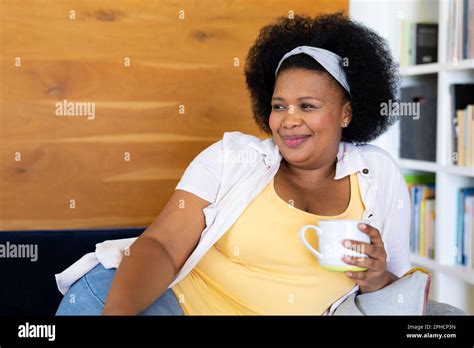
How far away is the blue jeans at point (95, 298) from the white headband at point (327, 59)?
447 millimetres

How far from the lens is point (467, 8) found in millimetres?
1789

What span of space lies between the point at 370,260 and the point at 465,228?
105 centimetres

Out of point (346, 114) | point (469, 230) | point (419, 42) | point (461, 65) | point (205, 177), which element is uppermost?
point (419, 42)

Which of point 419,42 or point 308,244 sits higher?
point 419,42

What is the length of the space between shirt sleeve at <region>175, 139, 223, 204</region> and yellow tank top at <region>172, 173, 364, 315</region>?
0.06 m

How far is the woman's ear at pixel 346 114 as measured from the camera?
1.17 meters

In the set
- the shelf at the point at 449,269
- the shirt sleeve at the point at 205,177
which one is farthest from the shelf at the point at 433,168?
the shirt sleeve at the point at 205,177

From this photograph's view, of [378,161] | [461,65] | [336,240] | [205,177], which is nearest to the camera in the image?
[336,240]

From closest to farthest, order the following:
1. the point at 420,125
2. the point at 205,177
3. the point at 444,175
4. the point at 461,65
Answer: the point at 205,177
the point at 461,65
the point at 444,175
the point at 420,125

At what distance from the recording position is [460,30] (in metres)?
1.81

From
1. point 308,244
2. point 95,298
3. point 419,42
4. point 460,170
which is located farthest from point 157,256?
point 419,42

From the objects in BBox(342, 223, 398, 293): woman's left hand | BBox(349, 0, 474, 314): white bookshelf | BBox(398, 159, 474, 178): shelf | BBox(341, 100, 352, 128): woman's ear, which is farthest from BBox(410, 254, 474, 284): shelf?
BBox(342, 223, 398, 293): woman's left hand

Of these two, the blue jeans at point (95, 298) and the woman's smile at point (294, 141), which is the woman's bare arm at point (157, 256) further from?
the woman's smile at point (294, 141)

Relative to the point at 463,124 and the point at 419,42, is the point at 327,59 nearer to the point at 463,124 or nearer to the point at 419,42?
the point at 463,124
